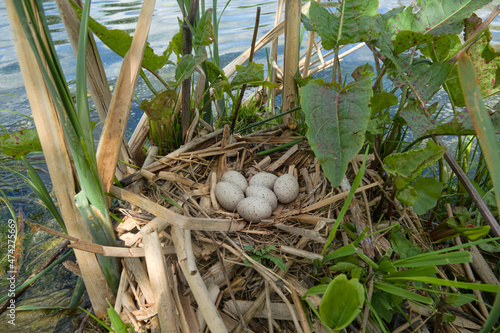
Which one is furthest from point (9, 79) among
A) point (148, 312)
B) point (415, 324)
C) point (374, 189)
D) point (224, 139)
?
point (415, 324)

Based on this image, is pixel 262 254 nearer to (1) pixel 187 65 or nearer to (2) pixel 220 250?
(2) pixel 220 250

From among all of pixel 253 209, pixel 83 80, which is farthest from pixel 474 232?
pixel 83 80

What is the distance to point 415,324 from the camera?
0.84 metres

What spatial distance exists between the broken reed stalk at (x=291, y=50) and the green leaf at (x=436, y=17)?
300 millimetres

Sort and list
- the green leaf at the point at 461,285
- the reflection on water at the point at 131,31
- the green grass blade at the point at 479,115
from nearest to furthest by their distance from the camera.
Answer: the green grass blade at the point at 479,115 < the green leaf at the point at 461,285 < the reflection on water at the point at 131,31

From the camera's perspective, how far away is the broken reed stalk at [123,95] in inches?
34.5

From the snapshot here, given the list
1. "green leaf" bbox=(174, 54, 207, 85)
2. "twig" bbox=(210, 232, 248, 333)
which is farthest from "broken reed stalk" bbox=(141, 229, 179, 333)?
"green leaf" bbox=(174, 54, 207, 85)

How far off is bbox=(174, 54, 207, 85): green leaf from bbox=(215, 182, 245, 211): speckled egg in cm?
39

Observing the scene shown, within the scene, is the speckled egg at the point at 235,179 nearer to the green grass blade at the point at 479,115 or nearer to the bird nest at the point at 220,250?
the bird nest at the point at 220,250

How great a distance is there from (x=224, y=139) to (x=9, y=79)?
1648 mm

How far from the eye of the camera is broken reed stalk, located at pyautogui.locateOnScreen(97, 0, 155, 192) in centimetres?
88

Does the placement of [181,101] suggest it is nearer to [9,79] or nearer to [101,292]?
[101,292]

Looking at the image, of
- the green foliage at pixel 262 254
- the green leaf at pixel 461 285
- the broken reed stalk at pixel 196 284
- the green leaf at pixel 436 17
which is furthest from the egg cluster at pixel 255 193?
the green leaf at pixel 436 17

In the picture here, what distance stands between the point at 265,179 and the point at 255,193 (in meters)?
0.09
